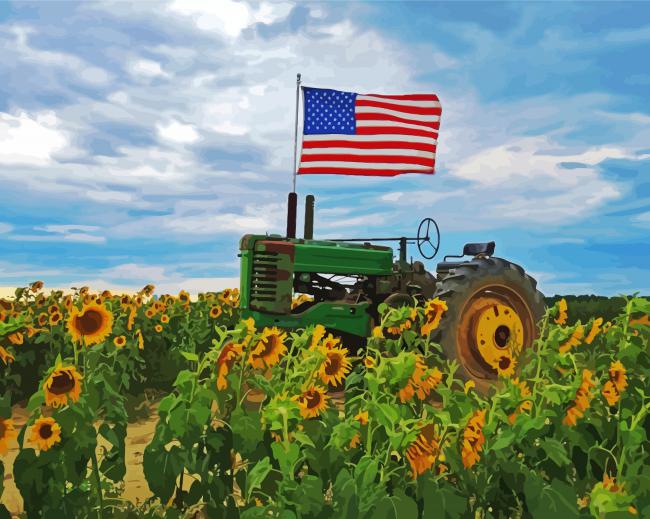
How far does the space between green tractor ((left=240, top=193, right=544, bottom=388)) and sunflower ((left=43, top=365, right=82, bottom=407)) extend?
4353 mm

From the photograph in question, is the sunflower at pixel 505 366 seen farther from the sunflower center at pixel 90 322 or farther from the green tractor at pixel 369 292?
the green tractor at pixel 369 292

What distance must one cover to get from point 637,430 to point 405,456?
1.42 metres

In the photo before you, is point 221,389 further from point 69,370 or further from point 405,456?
point 405,456

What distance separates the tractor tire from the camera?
7102 mm

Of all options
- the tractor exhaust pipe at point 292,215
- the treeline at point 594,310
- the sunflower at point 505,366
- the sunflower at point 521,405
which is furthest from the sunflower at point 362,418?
the treeline at point 594,310

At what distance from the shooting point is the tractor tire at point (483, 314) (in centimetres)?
710

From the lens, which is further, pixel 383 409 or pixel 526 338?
pixel 526 338

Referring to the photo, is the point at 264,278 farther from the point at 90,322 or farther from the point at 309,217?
the point at 90,322

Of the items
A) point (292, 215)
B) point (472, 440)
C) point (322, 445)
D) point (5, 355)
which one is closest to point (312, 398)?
point (322, 445)

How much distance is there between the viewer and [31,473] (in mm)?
2766

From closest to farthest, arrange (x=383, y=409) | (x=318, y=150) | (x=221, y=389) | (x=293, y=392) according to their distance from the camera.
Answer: (x=383, y=409) → (x=221, y=389) → (x=293, y=392) → (x=318, y=150)

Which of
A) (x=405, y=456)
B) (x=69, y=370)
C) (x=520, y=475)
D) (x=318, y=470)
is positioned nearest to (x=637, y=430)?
(x=520, y=475)

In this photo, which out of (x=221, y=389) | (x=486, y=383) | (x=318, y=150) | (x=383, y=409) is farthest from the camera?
(x=318, y=150)

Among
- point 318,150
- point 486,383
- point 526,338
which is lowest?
point 486,383
